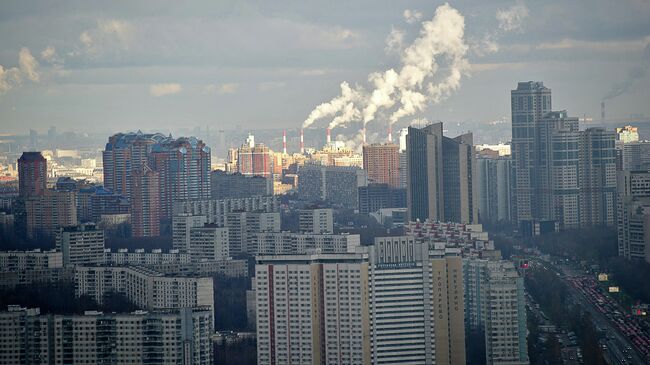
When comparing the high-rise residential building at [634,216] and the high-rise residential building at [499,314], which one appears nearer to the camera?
the high-rise residential building at [499,314]

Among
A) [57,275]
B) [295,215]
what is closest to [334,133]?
[295,215]

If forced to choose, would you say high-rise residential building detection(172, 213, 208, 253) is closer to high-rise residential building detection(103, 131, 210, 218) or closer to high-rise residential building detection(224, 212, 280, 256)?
high-rise residential building detection(224, 212, 280, 256)

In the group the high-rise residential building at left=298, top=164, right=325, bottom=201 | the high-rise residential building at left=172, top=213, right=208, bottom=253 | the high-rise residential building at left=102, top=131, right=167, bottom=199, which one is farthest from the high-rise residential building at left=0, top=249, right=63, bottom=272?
the high-rise residential building at left=298, top=164, right=325, bottom=201

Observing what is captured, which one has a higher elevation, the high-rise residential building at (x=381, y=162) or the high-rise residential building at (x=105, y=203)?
the high-rise residential building at (x=381, y=162)

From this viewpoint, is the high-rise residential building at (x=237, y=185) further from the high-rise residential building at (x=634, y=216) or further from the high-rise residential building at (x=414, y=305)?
the high-rise residential building at (x=414, y=305)

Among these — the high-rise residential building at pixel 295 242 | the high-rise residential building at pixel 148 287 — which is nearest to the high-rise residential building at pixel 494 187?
the high-rise residential building at pixel 295 242

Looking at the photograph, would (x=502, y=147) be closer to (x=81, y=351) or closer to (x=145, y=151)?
(x=145, y=151)

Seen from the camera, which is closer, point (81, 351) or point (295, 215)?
point (81, 351)
